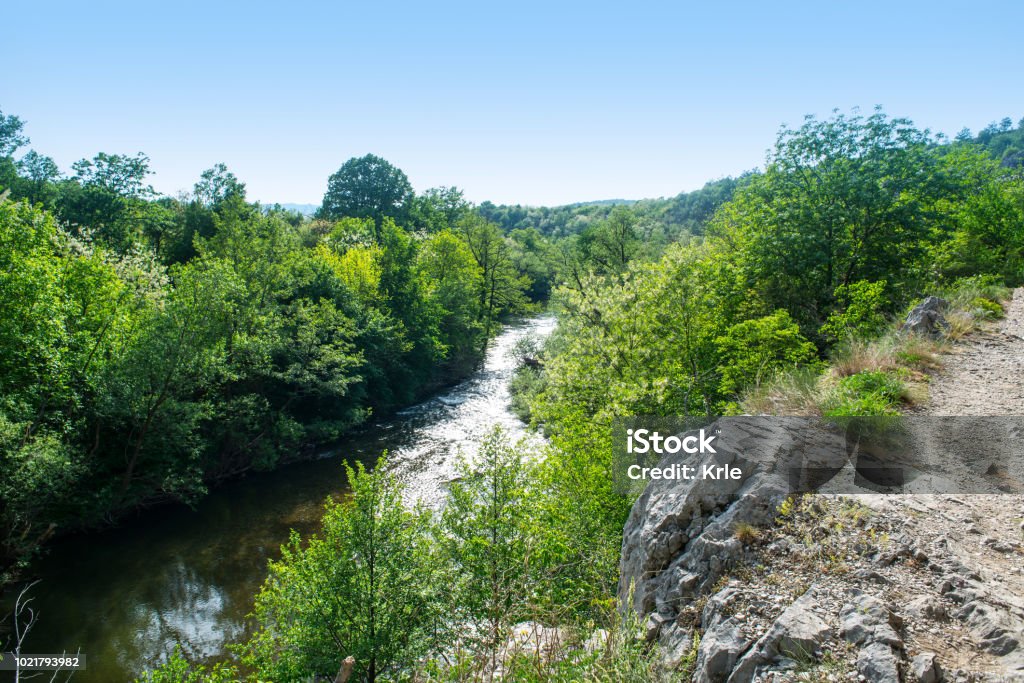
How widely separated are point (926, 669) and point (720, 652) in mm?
1888

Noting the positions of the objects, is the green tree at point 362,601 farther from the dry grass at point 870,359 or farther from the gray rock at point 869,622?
the dry grass at point 870,359

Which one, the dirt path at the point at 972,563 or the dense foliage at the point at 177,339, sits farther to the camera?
the dense foliage at the point at 177,339

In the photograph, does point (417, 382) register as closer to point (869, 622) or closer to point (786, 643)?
point (786, 643)

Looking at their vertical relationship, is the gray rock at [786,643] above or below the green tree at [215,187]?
below

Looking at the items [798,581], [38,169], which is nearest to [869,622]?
[798,581]

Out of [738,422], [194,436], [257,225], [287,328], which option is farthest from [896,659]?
[257,225]

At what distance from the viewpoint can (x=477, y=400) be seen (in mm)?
32906

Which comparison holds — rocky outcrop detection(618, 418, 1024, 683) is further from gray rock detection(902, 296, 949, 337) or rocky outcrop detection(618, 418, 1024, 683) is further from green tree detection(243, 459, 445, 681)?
gray rock detection(902, 296, 949, 337)

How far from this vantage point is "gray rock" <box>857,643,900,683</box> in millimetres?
4883

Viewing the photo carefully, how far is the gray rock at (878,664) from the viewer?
4883mm

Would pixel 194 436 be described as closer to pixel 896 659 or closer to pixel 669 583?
pixel 669 583

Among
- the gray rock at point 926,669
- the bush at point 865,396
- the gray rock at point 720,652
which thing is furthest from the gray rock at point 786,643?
the bush at point 865,396

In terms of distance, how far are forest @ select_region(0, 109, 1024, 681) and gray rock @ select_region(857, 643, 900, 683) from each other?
6.98 ft

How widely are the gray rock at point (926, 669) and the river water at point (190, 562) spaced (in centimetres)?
1505
